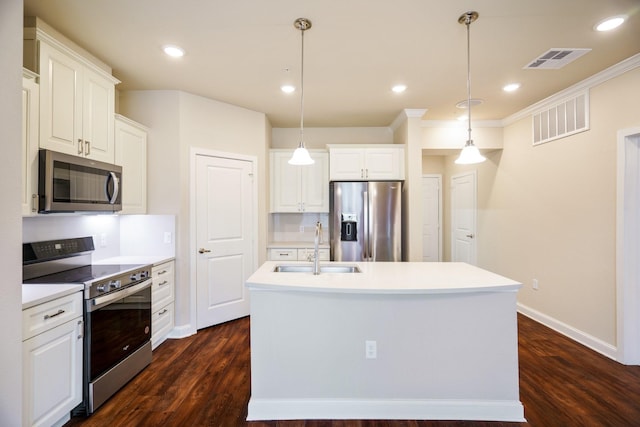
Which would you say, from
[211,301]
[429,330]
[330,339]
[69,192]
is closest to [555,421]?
[429,330]

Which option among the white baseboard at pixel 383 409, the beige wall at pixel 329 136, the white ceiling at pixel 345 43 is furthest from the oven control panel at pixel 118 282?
the beige wall at pixel 329 136

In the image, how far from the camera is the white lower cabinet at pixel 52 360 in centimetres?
157

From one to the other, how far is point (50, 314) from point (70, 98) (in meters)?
1.48

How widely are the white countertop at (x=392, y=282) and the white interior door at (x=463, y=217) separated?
287 centimetres

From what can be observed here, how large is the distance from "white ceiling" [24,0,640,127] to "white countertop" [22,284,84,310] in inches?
69.2

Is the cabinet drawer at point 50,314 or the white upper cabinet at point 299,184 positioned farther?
the white upper cabinet at point 299,184

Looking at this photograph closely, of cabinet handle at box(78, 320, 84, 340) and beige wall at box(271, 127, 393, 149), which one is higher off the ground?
beige wall at box(271, 127, 393, 149)

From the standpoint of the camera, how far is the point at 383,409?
1908mm

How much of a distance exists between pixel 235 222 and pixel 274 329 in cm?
193

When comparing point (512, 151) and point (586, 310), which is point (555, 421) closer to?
point (586, 310)

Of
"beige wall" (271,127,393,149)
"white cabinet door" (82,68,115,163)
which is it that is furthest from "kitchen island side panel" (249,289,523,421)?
"beige wall" (271,127,393,149)

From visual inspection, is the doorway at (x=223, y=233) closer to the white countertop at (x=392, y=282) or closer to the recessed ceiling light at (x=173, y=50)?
the recessed ceiling light at (x=173, y=50)

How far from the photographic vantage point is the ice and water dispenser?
150 inches

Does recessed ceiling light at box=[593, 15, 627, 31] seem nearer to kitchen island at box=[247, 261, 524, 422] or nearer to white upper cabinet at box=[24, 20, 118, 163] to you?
kitchen island at box=[247, 261, 524, 422]
